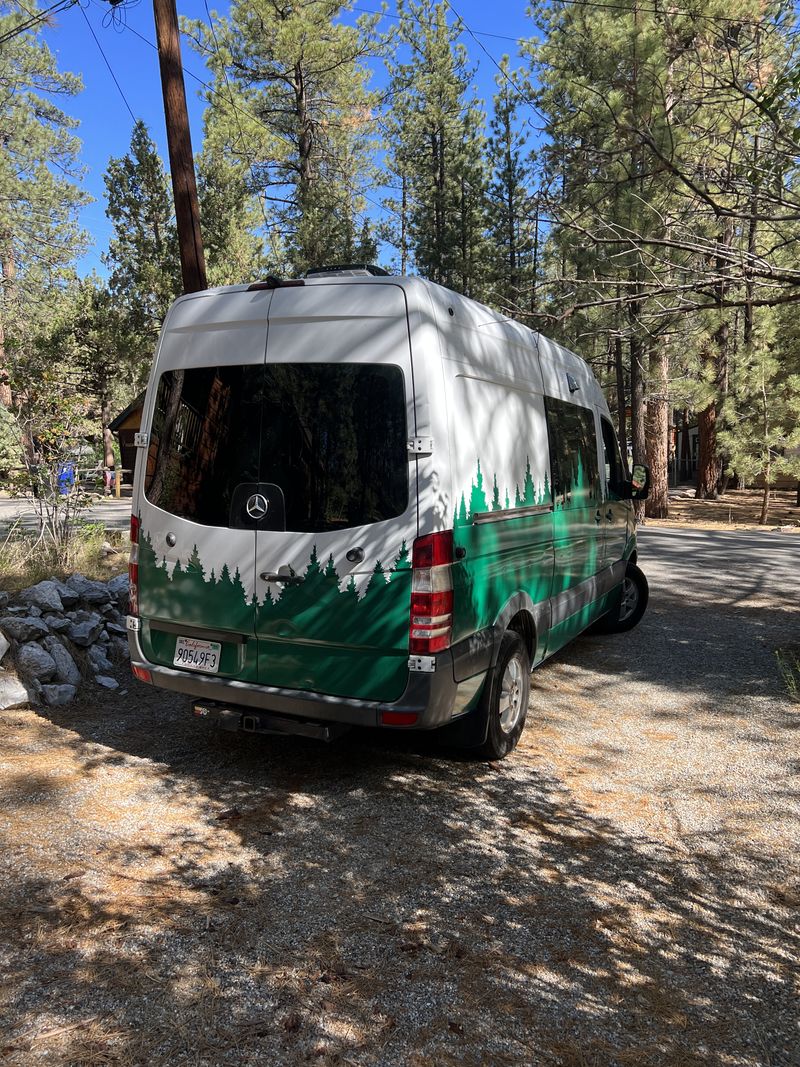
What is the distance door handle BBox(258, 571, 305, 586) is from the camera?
156 inches

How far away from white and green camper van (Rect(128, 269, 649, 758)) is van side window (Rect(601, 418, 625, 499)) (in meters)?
2.36

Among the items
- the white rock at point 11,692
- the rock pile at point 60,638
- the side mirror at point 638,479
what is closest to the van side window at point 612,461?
the side mirror at point 638,479

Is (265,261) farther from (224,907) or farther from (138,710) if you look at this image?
(224,907)

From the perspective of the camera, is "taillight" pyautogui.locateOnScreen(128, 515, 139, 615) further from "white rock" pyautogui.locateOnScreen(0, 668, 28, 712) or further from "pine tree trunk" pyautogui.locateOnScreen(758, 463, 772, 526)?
"pine tree trunk" pyautogui.locateOnScreen(758, 463, 772, 526)

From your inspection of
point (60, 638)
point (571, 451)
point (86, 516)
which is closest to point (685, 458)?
point (86, 516)

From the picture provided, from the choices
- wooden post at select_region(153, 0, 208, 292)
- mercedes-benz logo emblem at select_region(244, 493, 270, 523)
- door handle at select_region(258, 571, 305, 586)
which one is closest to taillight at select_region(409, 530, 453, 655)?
door handle at select_region(258, 571, 305, 586)

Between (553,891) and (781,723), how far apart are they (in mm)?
2953

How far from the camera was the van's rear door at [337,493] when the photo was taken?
3.82 m

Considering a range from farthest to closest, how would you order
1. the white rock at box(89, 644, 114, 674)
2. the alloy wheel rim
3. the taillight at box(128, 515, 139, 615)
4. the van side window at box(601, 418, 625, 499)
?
the van side window at box(601, 418, 625, 499) < the white rock at box(89, 644, 114, 674) < the alloy wheel rim < the taillight at box(128, 515, 139, 615)

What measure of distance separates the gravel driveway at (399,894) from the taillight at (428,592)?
0.93 meters

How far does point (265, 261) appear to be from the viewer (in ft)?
74.8

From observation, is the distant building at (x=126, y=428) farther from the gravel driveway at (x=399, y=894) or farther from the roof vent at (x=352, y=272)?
the gravel driveway at (x=399, y=894)

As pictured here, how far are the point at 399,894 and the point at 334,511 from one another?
1.76 metres

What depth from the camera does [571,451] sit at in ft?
19.3
